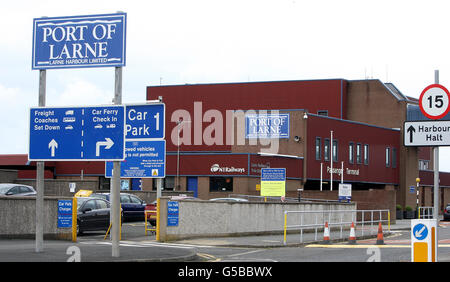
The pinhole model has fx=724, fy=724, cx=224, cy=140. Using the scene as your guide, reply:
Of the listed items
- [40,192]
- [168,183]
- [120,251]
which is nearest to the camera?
[40,192]

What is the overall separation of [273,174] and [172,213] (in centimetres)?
1323

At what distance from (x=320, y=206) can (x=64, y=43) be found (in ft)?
71.3

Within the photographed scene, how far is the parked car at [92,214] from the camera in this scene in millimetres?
28484

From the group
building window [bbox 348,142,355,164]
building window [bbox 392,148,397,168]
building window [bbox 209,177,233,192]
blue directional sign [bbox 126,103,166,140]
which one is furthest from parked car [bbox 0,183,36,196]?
building window [bbox 392,148,397,168]

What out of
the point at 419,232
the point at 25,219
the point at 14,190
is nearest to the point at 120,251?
the point at 25,219

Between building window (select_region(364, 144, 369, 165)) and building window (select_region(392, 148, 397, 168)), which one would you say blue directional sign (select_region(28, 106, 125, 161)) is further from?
building window (select_region(392, 148, 397, 168))

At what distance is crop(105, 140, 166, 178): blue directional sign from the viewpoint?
2931 cm

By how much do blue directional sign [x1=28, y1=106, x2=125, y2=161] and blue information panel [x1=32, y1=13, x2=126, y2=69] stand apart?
1.17 m

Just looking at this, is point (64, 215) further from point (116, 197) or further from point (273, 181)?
point (273, 181)

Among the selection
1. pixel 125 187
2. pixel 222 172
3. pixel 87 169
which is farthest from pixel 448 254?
pixel 87 169

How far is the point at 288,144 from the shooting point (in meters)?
56.3

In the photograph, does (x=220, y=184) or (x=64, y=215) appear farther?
(x=220, y=184)

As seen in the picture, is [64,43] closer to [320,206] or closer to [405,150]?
[320,206]

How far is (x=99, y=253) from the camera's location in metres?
18.3
